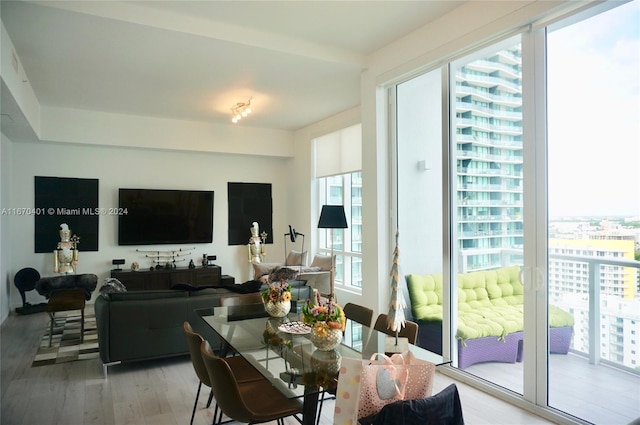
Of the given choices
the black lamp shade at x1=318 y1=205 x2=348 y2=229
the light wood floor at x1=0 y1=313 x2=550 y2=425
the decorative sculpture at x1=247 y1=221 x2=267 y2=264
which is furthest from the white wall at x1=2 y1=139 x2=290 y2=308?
the black lamp shade at x1=318 y1=205 x2=348 y2=229

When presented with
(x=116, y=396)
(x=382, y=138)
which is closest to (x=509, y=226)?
(x=382, y=138)

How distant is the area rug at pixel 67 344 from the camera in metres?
4.30

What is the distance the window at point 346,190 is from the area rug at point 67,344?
151 inches

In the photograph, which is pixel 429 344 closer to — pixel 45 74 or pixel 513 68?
pixel 513 68

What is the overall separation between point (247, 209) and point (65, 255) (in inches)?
128

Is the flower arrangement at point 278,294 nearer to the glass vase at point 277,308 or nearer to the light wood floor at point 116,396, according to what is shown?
the glass vase at point 277,308

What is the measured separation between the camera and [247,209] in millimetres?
8430

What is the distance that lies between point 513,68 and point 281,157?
19.0 ft

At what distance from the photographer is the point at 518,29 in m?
3.21

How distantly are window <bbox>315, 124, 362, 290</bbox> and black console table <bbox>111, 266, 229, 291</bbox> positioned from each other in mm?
2054

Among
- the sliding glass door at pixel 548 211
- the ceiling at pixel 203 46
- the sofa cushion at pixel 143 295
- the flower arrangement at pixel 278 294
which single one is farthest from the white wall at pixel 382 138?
the sofa cushion at pixel 143 295

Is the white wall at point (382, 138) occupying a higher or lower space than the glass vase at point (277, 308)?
higher

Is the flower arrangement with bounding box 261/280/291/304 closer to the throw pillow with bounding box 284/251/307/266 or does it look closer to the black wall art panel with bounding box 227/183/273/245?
the throw pillow with bounding box 284/251/307/266

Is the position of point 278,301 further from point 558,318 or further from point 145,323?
point 558,318
